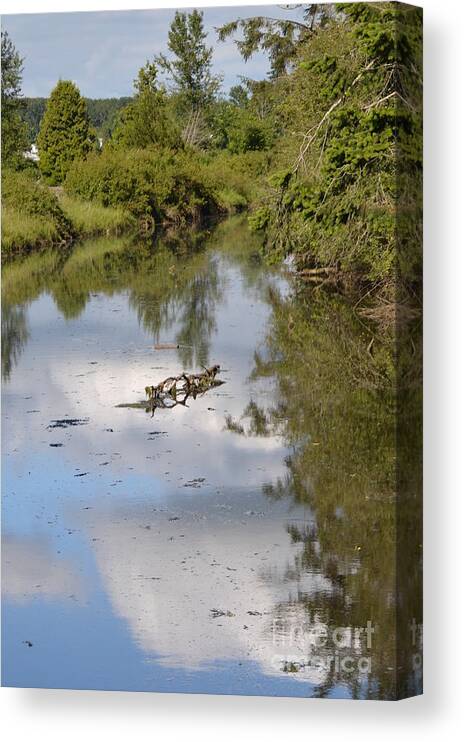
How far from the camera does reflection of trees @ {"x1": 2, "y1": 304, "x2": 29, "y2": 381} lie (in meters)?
6.61

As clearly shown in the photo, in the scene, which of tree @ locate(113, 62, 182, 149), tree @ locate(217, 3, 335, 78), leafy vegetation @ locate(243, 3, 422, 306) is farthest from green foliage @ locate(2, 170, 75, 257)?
tree @ locate(217, 3, 335, 78)

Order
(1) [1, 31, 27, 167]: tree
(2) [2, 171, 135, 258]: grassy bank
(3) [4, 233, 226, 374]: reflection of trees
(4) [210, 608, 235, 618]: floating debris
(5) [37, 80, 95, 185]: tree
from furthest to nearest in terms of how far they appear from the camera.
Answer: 1. (3) [4, 233, 226, 374]: reflection of trees
2. (2) [2, 171, 135, 258]: grassy bank
3. (5) [37, 80, 95, 185]: tree
4. (1) [1, 31, 27, 167]: tree
5. (4) [210, 608, 235, 618]: floating debris

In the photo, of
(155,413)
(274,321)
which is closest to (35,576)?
(155,413)

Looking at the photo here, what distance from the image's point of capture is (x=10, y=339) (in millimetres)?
6656

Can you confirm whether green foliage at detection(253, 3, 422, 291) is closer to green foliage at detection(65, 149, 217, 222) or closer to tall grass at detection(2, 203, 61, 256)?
green foliage at detection(65, 149, 217, 222)

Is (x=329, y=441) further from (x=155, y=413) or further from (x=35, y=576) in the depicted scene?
(x=35, y=576)

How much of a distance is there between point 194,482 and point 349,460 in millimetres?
835

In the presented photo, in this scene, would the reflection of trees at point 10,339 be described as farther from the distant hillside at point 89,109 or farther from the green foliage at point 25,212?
the distant hillside at point 89,109

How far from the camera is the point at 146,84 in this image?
6812mm

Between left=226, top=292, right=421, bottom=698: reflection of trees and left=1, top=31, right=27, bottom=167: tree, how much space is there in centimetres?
162

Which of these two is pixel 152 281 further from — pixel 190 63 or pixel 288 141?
pixel 190 63

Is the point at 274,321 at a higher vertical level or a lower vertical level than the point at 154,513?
higher

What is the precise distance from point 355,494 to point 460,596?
1046 millimetres

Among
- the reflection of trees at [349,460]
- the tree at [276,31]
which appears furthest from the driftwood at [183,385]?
the tree at [276,31]
